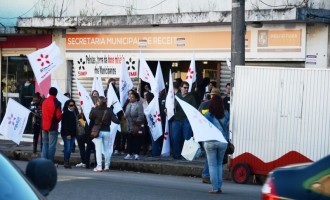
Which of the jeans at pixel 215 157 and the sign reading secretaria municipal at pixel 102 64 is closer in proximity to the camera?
the jeans at pixel 215 157

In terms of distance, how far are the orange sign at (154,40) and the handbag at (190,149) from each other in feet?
11.8

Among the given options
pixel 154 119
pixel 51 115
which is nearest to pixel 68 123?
pixel 51 115

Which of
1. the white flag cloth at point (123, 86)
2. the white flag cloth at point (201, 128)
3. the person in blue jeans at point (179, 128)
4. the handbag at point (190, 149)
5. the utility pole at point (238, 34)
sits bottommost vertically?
the handbag at point (190, 149)

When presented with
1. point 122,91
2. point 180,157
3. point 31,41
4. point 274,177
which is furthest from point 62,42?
point 274,177

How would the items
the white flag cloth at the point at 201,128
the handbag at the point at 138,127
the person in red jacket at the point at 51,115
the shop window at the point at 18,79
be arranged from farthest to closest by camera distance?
the shop window at the point at 18,79
the handbag at the point at 138,127
the person in red jacket at the point at 51,115
the white flag cloth at the point at 201,128

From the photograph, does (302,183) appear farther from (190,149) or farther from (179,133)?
(179,133)

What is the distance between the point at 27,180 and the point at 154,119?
16.2 meters

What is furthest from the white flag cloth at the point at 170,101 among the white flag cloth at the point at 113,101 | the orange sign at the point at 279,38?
the orange sign at the point at 279,38

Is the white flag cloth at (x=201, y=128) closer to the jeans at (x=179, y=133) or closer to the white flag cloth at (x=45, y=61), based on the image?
the jeans at (x=179, y=133)

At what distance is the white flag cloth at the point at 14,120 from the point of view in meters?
21.8

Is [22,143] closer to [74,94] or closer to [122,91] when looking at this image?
[74,94]

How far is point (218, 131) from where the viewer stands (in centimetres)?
1500

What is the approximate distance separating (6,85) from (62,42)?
3.07 meters

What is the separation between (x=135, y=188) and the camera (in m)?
15.5
